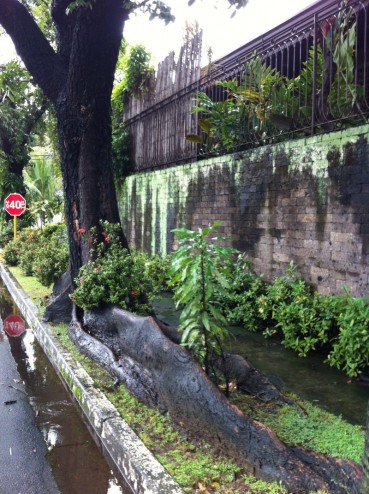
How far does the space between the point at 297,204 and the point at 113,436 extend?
3784 millimetres

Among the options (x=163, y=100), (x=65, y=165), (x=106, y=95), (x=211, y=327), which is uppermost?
(x=163, y=100)

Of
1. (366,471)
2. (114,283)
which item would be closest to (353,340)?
(114,283)

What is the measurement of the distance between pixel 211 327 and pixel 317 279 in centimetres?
257

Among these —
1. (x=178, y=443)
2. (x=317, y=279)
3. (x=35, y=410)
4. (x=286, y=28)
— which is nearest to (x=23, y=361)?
(x=35, y=410)

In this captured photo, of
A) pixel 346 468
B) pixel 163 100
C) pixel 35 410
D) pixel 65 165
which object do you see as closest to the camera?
pixel 346 468

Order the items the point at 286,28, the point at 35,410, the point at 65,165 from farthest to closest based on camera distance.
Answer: the point at 286,28 → the point at 65,165 → the point at 35,410

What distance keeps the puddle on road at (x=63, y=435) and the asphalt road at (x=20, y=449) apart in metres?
0.06

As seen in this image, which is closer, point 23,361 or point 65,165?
point 23,361

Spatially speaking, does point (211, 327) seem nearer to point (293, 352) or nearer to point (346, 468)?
point (346, 468)

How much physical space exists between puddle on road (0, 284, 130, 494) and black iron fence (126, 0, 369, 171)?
425 cm

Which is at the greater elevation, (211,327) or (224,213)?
(224,213)

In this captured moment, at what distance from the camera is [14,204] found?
Answer: 619 inches

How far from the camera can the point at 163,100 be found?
33.7 ft

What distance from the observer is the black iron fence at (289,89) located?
17.9 ft
